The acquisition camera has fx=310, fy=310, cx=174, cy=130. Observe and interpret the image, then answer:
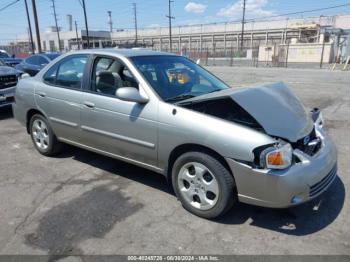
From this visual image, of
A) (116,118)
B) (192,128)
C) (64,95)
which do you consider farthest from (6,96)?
(192,128)

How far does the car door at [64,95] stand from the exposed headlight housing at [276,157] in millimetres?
2589

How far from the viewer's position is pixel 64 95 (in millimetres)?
4355

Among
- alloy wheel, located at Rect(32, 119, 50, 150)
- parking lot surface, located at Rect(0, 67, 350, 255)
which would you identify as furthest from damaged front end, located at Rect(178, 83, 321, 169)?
alloy wheel, located at Rect(32, 119, 50, 150)

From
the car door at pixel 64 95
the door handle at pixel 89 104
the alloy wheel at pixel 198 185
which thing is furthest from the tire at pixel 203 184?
the car door at pixel 64 95

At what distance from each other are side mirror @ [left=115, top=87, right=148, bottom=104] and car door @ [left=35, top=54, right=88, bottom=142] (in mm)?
1018

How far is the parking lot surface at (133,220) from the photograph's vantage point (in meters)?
2.80

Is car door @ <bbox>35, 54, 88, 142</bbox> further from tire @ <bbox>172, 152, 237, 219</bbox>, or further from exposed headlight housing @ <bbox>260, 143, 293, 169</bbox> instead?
exposed headlight housing @ <bbox>260, 143, 293, 169</bbox>

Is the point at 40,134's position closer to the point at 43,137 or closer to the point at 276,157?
the point at 43,137

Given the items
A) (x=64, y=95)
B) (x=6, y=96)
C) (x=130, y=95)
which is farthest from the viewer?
(x=6, y=96)

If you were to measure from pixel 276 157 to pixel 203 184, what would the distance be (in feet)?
2.64

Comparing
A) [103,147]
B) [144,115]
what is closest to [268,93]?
[144,115]

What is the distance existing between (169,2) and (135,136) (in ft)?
199

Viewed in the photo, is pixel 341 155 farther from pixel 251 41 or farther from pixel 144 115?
pixel 251 41

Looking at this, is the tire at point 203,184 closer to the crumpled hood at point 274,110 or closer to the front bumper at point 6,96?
the crumpled hood at point 274,110
